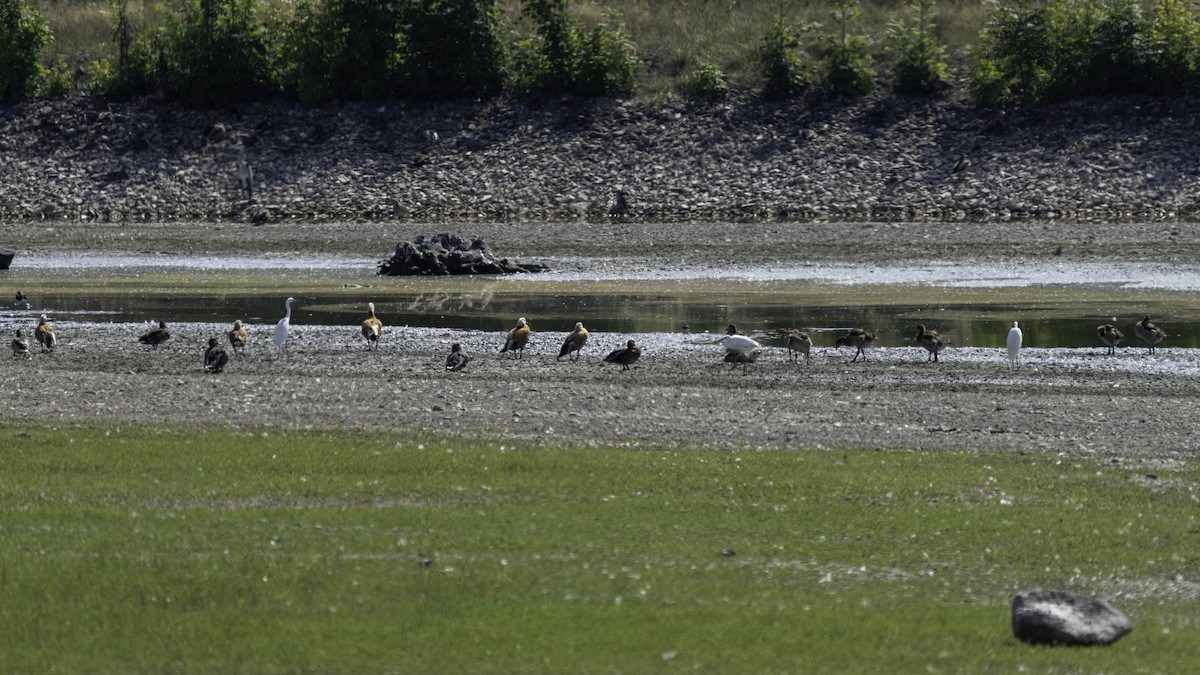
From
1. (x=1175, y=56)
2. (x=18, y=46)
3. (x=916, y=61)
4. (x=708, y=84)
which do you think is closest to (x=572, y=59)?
(x=708, y=84)

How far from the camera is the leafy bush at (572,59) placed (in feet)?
232

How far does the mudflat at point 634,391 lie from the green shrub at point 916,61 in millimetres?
38564

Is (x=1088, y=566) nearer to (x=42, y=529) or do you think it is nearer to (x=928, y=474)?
(x=928, y=474)

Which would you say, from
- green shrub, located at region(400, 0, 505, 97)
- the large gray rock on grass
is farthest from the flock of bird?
green shrub, located at region(400, 0, 505, 97)

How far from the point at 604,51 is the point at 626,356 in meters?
46.4

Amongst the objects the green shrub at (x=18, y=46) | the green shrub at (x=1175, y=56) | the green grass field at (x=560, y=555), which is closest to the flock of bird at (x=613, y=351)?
the green grass field at (x=560, y=555)

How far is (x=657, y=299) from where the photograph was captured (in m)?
38.6

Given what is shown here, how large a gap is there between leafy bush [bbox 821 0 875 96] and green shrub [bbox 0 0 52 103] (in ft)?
118

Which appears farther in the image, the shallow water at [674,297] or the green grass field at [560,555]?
the shallow water at [674,297]

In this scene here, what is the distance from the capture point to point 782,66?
2729 inches

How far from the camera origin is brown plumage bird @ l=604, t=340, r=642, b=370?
26328 mm

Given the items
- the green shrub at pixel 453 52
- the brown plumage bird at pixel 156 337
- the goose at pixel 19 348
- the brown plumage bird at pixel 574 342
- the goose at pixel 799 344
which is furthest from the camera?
the green shrub at pixel 453 52

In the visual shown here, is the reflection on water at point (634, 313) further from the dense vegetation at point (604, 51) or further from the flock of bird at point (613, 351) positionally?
the dense vegetation at point (604, 51)

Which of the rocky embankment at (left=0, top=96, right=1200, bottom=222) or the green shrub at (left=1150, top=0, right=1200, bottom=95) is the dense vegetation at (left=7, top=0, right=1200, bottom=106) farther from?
the rocky embankment at (left=0, top=96, right=1200, bottom=222)
